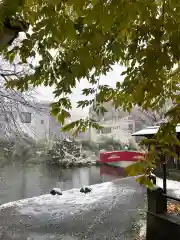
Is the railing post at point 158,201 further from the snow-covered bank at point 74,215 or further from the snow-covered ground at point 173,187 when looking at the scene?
the snow-covered ground at point 173,187

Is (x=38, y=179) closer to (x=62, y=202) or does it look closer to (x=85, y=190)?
(x=85, y=190)

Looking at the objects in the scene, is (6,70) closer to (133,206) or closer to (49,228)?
(49,228)

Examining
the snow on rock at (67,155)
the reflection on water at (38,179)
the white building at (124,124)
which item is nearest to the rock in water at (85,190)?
the reflection on water at (38,179)

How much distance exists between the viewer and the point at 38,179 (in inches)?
661

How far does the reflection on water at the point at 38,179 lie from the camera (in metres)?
13.4

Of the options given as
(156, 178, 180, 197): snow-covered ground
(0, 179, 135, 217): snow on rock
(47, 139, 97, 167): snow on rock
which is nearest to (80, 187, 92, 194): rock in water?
(0, 179, 135, 217): snow on rock

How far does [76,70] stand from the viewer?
152 cm

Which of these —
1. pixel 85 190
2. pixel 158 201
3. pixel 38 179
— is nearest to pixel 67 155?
pixel 38 179

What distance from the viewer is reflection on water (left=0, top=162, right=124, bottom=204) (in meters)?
13.4

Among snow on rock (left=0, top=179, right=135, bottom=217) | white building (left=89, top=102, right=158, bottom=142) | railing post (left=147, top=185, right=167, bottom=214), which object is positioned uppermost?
white building (left=89, top=102, right=158, bottom=142)

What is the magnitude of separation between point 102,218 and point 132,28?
6.75 m

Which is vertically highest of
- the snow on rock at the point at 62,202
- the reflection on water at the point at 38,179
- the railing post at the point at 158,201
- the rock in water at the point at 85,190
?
the railing post at the point at 158,201

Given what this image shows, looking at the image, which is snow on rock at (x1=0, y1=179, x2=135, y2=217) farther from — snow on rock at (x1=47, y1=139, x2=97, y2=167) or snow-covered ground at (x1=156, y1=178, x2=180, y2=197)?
snow on rock at (x1=47, y1=139, x2=97, y2=167)

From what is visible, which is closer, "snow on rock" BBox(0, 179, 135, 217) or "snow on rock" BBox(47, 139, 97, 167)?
"snow on rock" BBox(0, 179, 135, 217)
